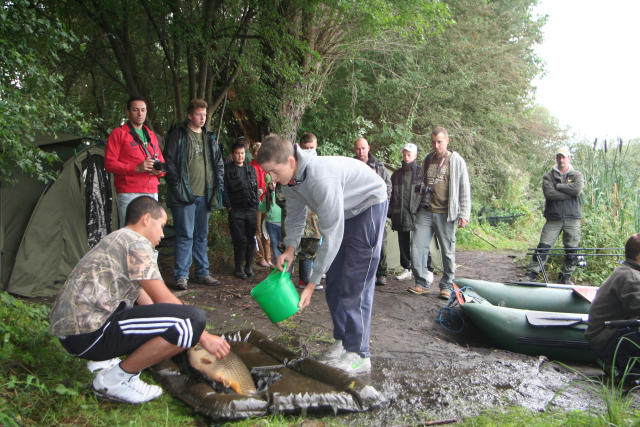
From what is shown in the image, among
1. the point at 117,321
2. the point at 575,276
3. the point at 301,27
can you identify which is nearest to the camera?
the point at 117,321

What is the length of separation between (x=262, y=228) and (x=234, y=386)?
410 cm

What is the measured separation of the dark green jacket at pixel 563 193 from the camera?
20.4ft

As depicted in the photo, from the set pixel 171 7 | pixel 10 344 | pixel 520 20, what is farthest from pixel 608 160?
pixel 520 20

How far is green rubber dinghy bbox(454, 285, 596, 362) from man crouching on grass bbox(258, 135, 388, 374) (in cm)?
161

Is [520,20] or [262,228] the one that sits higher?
[520,20]

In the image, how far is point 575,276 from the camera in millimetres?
6629

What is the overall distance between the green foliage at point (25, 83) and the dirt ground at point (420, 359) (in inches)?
83.8

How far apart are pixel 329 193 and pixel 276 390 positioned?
121 cm

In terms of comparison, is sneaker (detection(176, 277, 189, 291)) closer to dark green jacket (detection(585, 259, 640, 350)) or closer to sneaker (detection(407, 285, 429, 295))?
sneaker (detection(407, 285, 429, 295))

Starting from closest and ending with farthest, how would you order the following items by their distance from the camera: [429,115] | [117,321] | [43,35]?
[117,321]
[43,35]
[429,115]

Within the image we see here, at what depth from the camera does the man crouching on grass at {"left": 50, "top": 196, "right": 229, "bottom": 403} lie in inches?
90.6

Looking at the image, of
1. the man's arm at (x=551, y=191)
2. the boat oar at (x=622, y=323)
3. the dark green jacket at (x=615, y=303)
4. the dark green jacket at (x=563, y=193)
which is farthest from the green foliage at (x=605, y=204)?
the boat oar at (x=622, y=323)

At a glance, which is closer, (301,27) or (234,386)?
(234,386)

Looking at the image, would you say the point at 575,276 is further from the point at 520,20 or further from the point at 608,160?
the point at 520,20
